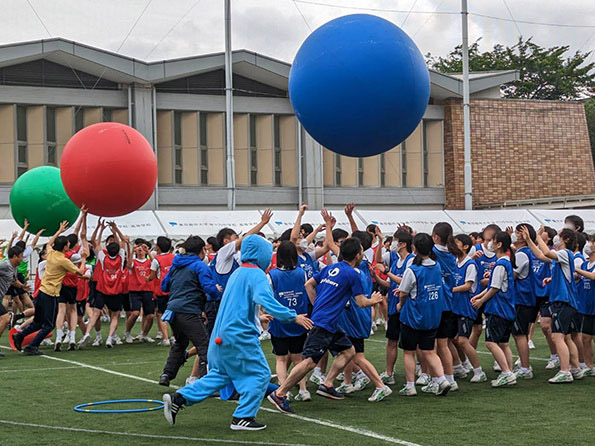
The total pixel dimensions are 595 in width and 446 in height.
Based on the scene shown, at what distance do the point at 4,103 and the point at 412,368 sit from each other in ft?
73.9

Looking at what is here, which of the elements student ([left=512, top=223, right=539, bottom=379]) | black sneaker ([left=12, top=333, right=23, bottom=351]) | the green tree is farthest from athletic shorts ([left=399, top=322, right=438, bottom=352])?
the green tree

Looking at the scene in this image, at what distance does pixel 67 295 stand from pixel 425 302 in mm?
7126

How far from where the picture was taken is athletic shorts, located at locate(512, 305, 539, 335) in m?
9.79

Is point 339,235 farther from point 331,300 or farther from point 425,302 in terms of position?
point 331,300

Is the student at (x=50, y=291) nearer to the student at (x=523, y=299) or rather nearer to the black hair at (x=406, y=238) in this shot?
the black hair at (x=406, y=238)

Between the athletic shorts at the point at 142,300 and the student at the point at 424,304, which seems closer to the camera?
the student at the point at 424,304

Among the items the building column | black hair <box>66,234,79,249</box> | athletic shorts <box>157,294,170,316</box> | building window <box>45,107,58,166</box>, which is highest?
building window <box>45,107,58,166</box>

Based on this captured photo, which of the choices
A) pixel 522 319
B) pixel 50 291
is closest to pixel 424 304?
pixel 522 319

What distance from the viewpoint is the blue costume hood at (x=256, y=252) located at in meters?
7.31

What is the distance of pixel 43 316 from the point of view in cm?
1309

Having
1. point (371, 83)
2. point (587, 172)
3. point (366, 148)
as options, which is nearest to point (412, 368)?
point (366, 148)

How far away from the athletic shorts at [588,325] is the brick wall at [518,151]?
24.0m

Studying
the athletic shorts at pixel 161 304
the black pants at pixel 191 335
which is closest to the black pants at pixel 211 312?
the black pants at pixel 191 335

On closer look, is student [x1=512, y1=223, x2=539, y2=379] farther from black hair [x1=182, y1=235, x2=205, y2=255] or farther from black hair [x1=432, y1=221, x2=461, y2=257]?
black hair [x1=182, y1=235, x2=205, y2=255]
